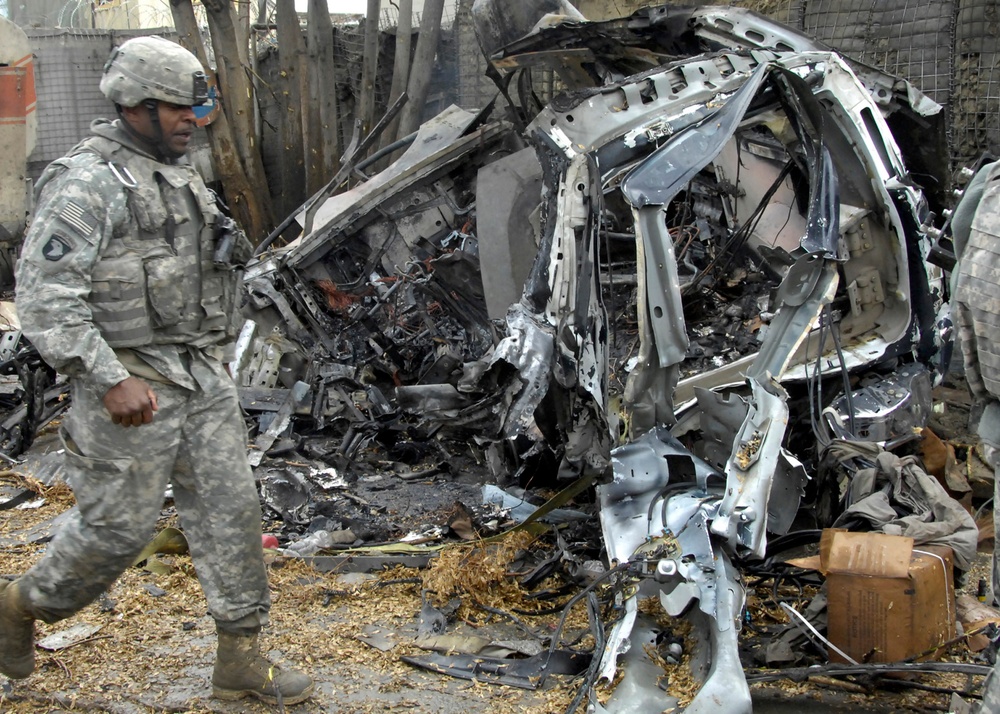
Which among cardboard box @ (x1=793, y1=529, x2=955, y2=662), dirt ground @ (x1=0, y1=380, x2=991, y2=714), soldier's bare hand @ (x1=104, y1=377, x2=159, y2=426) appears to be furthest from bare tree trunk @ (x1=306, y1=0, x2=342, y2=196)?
cardboard box @ (x1=793, y1=529, x2=955, y2=662)

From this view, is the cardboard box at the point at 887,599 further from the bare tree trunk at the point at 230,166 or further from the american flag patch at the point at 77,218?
the bare tree trunk at the point at 230,166

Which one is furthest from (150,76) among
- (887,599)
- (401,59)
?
(401,59)

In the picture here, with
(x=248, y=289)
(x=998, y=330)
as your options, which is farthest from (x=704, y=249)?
(x=998, y=330)

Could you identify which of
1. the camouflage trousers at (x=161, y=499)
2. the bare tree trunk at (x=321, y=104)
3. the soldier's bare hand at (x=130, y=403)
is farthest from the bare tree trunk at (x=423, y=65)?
the soldier's bare hand at (x=130, y=403)

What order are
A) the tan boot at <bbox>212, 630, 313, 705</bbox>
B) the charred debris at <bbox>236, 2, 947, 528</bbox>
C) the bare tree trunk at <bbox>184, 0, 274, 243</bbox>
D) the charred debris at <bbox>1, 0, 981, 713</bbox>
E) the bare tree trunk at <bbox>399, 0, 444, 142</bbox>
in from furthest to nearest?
A: the bare tree trunk at <bbox>399, 0, 444, 142</bbox> < the bare tree trunk at <bbox>184, 0, 274, 243</bbox> < the charred debris at <bbox>236, 2, 947, 528</bbox> < the charred debris at <bbox>1, 0, 981, 713</bbox> < the tan boot at <bbox>212, 630, 313, 705</bbox>

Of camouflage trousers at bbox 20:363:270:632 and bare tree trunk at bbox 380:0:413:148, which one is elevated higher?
bare tree trunk at bbox 380:0:413:148

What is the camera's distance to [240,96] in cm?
1068

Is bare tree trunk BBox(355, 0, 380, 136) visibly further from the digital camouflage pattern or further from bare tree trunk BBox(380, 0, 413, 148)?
the digital camouflage pattern

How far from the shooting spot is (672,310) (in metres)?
3.91

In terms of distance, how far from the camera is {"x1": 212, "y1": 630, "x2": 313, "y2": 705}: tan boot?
3.12 m

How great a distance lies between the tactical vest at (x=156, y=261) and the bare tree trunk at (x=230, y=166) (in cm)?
795

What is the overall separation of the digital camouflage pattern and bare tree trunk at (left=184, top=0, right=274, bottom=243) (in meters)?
7.75

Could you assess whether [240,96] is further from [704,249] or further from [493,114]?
[704,249]

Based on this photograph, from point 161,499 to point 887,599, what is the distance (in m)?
2.44
